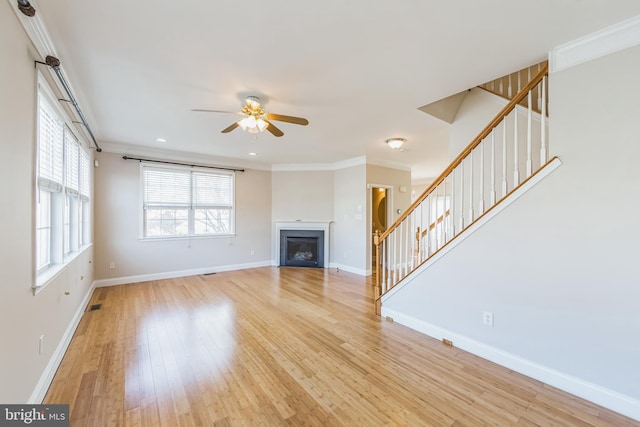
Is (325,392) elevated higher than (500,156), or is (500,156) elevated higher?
(500,156)

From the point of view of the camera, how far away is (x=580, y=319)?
1865 mm

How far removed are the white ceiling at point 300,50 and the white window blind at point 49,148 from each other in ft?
1.42

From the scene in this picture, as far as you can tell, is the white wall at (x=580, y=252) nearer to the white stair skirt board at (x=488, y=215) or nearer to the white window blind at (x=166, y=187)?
the white stair skirt board at (x=488, y=215)

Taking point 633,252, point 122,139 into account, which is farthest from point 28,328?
point 633,252

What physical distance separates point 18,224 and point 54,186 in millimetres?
966

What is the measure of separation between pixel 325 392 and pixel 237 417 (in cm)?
64

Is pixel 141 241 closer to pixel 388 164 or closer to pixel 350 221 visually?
pixel 350 221

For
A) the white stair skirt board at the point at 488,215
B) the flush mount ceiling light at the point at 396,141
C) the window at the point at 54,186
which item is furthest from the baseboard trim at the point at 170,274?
the flush mount ceiling light at the point at 396,141

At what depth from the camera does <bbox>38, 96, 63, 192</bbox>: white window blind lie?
2030mm

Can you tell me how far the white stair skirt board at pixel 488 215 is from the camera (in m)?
2.01

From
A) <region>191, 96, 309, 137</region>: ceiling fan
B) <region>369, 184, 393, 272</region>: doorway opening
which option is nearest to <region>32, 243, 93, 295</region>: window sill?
<region>191, 96, 309, 137</region>: ceiling fan

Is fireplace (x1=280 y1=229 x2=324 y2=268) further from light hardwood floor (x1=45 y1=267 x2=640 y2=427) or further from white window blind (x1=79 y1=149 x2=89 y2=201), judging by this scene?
white window blind (x1=79 y1=149 x2=89 y2=201)

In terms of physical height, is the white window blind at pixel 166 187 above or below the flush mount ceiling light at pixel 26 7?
below

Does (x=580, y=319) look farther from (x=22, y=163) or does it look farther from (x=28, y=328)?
(x=22, y=163)
